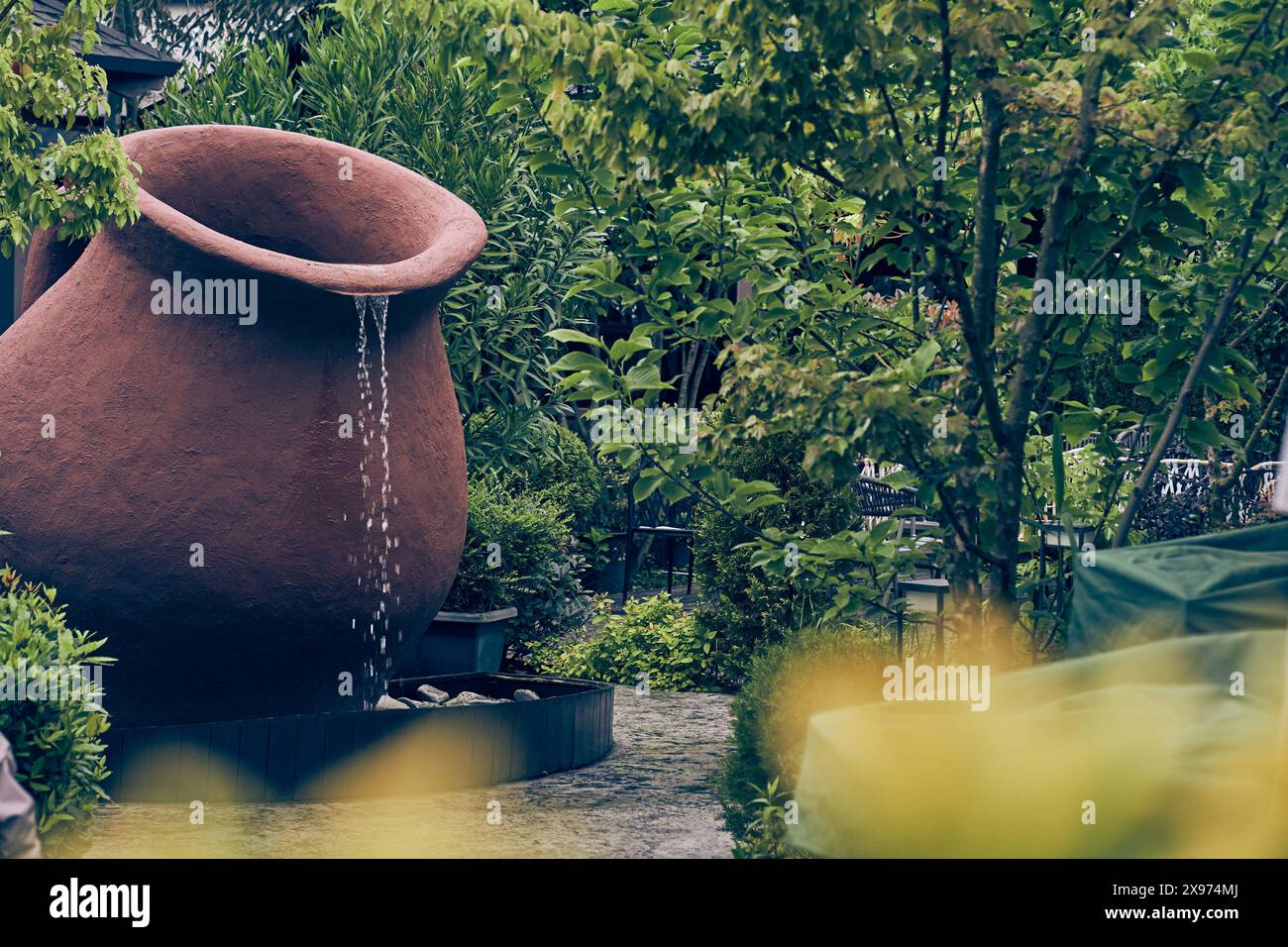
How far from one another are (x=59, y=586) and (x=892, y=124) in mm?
3312

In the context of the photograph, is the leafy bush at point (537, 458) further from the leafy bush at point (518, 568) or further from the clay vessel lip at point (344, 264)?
the clay vessel lip at point (344, 264)

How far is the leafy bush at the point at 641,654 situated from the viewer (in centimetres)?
831

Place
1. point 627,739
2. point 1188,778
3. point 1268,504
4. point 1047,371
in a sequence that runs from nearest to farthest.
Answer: point 1188,778
point 1047,371
point 627,739
point 1268,504

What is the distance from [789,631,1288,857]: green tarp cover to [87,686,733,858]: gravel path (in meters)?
1.63

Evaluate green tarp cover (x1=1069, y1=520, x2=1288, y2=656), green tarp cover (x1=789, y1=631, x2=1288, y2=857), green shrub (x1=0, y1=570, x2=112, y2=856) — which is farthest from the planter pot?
green tarp cover (x1=789, y1=631, x2=1288, y2=857)

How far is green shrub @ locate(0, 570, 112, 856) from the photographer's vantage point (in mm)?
3969

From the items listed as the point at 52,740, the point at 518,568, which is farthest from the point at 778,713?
the point at 518,568

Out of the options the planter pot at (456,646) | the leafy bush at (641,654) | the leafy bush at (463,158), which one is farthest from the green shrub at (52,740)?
the leafy bush at (463,158)

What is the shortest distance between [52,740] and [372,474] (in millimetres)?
1682

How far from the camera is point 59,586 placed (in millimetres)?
5082

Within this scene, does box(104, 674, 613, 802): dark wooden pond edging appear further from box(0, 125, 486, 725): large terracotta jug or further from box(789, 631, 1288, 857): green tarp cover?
box(789, 631, 1288, 857): green tarp cover

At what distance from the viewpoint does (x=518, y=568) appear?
8516 mm

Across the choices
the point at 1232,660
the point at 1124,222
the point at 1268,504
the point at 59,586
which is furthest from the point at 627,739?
the point at 1268,504
